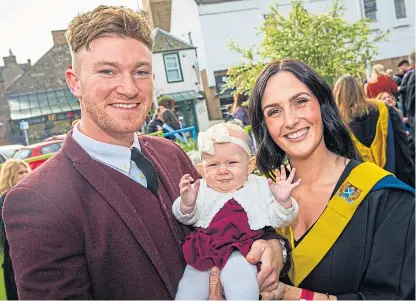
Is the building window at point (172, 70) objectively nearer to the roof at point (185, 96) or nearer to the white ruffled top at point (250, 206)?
the roof at point (185, 96)

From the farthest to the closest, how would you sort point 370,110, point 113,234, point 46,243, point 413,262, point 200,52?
point 200,52 < point 370,110 < point 413,262 < point 113,234 < point 46,243

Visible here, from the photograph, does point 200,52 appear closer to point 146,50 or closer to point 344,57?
point 344,57

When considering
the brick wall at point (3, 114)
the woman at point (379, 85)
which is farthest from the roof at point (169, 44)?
the brick wall at point (3, 114)

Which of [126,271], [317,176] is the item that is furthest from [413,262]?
[126,271]

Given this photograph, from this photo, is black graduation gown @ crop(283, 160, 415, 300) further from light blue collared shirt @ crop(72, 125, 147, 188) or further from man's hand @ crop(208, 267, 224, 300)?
light blue collared shirt @ crop(72, 125, 147, 188)

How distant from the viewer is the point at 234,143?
2000mm

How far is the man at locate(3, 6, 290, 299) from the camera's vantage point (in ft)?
4.67

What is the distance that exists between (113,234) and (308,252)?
0.88 m

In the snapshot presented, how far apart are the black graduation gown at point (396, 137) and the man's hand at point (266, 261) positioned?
3.26 metres

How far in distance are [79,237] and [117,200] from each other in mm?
188

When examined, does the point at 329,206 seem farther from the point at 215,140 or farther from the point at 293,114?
the point at 215,140

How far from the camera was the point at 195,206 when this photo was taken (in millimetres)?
1896

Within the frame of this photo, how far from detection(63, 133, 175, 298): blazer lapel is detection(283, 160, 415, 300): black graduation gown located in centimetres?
73

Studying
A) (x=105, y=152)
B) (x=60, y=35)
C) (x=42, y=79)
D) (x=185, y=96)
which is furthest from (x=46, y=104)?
(x=105, y=152)
